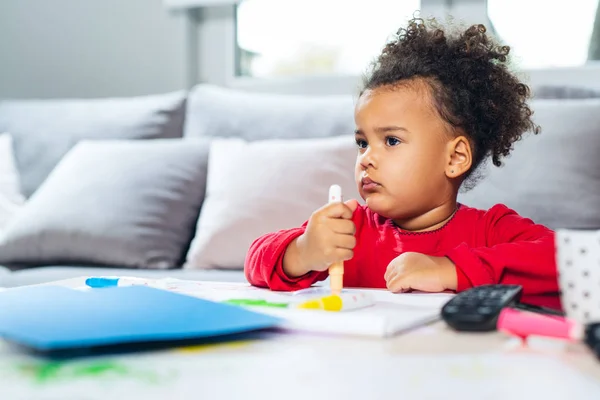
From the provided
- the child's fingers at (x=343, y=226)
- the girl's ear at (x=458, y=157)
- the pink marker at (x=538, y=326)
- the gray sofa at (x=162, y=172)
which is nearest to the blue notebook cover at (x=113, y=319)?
the pink marker at (x=538, y=326)

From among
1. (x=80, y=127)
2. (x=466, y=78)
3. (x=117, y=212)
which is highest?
(x=466, y=78)

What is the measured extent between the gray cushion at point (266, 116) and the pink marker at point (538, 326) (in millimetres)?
1575

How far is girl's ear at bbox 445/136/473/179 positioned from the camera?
1.23m

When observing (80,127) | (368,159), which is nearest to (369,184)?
(368,159)

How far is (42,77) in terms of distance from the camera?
3.19 meters

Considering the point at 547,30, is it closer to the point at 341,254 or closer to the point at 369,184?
the point at 369,184

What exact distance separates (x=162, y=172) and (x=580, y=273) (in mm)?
1639

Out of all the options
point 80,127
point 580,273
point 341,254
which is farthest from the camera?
point 80,127

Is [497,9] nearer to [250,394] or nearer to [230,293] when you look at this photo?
[230,293]

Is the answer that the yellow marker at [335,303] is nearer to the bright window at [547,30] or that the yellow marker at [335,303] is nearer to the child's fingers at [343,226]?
the child's fingers at [343,226]

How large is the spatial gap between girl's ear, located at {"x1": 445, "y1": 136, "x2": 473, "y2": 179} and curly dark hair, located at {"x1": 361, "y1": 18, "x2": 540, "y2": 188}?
2 centimetres

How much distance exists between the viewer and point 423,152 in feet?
3.92

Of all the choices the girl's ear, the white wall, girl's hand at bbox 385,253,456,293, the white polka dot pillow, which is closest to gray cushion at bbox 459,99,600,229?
the girl's ear

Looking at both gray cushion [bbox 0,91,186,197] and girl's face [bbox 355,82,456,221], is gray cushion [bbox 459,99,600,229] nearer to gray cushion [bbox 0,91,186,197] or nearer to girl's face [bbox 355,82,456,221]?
girl's face [bbox 355,82,456,221]
